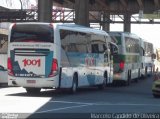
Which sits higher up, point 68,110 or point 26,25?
point 26,25

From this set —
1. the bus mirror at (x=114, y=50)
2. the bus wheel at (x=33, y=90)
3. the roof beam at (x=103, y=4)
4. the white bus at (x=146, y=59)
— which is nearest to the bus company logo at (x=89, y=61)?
the bus wheel at (x=33, y=90)

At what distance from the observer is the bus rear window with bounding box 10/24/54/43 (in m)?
24.3

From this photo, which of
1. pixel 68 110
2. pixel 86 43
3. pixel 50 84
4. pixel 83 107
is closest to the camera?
pixel 68 110

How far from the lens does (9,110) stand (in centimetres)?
1727

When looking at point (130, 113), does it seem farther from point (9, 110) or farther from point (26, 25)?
point (26, 25)

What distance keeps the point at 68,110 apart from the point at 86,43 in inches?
409

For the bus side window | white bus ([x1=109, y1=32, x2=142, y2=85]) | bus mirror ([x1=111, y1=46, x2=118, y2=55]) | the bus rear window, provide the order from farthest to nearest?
1. white bus ([x1=109, y1=32, x2=142, y2=85])
2. bus mirror ([x1=111, y1=46, x2=118, y2=55])
3. the bus side window
4. the bus rear window

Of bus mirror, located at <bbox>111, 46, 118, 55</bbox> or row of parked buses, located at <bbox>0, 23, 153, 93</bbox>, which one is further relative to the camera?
bus mirror, located at <bbox>111, 46, 118, 55</bbox>

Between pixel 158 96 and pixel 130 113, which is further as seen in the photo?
pixel 158 96

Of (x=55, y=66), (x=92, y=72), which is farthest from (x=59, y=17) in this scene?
(x=55, y=66)

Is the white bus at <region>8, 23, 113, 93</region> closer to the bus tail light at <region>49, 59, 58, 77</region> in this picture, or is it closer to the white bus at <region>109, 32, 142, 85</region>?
the bus tail light at <region>49, 59, 58, 77</region>

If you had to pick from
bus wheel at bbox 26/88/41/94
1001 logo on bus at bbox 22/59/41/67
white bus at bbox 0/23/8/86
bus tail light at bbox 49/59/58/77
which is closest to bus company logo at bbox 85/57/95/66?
bus wheel at bbox 26/88/41/94

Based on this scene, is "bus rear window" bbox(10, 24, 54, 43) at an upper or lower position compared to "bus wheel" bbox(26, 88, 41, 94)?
upper

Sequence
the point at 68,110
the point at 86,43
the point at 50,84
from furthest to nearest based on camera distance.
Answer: the point at 86,43, the point at 50,84, the point at 68,110
